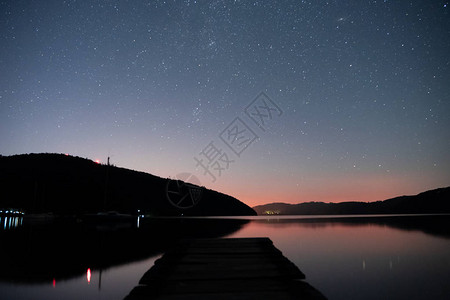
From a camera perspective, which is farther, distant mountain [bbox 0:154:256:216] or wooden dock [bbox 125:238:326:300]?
distant mountain [bbox 0:154:256:216]

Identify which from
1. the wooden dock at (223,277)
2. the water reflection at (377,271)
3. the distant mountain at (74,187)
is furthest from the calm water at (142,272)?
the distant mountain at (74,187)

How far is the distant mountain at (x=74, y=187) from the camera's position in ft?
344

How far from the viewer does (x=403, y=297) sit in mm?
11625

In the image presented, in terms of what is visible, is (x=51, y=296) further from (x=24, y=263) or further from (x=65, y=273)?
(x=24, y=263)

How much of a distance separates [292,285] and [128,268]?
523 inches

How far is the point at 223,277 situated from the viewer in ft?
20.6

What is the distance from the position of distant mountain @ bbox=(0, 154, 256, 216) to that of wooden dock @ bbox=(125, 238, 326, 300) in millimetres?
80240

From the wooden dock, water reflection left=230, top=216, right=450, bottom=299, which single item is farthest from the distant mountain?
the wooden dock

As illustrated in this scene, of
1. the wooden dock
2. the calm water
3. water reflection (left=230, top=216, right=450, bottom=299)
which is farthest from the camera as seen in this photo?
water reflection (left=230, top=216, right=450, bottom=299)

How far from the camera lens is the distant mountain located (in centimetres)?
10494

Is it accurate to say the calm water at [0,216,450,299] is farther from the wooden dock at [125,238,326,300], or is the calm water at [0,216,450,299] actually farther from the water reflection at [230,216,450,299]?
the wooden dock at [125,238,326,300]

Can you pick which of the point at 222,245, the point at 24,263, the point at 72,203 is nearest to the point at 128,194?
the point at 72,203

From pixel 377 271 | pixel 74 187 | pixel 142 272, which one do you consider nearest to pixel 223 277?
pixel 142 272

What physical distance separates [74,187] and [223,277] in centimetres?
12795
